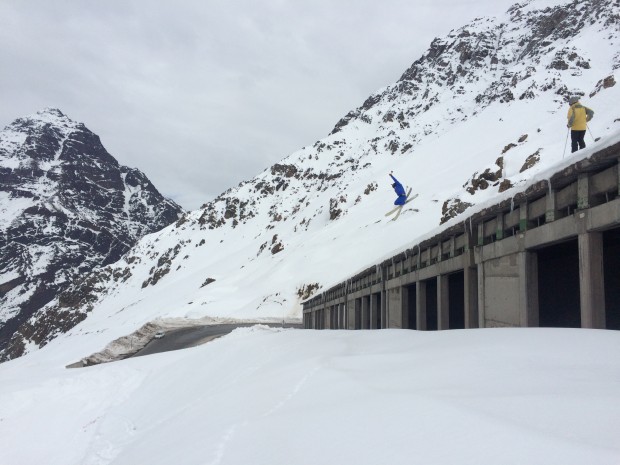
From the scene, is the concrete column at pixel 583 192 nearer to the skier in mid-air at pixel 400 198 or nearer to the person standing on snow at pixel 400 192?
the skier in mid-air at pixel 400 198

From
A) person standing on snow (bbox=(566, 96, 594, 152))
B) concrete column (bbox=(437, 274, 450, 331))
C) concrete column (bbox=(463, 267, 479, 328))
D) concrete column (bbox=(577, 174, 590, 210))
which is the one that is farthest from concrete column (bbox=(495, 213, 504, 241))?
person standing on snow (bbox=(566, 96, 594, 152))

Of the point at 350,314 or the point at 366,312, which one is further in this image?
the point at 350,314

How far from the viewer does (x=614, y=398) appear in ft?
11.7

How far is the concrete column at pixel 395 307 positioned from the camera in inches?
595

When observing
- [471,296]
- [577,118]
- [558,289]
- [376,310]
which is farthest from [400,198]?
[558,289]

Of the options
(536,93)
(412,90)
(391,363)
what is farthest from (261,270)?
(412,90)

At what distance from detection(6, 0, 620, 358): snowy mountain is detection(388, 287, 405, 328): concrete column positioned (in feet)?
7.38

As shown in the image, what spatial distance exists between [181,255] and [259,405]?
12061cm

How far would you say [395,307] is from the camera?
1563 cm

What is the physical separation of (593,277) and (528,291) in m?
1.51

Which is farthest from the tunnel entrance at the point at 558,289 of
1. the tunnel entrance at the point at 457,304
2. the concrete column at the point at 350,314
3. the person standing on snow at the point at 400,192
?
the person standing on snow at the point at 400,192

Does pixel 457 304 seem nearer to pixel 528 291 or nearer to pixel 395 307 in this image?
pixel 395 307

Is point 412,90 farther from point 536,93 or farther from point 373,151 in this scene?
point 536,93

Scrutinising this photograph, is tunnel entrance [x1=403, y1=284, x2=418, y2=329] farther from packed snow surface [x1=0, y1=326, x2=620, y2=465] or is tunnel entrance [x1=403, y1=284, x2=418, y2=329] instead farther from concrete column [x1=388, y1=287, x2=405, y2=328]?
packed snow surface [x1=0, y1=326, x2=620, y2=465]
